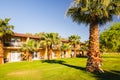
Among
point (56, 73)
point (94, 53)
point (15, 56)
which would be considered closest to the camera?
point (56, 73)

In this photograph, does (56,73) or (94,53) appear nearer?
(56,73)

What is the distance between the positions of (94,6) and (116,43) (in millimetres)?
37377

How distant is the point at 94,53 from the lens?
22188 millimetres

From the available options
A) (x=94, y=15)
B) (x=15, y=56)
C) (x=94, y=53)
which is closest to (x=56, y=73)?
(x=94, y=53)

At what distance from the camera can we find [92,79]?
17.6 metres

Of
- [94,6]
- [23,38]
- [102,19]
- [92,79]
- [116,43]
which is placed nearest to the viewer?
[92,79]

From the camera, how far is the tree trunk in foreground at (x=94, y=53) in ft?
71.8

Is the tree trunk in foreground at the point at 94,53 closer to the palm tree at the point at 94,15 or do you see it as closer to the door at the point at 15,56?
the palm tree at the point at 94,15

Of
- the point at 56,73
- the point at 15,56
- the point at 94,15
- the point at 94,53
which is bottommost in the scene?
the point at 56,73

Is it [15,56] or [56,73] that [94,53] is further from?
[15,56]

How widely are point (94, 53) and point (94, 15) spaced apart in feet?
14.0

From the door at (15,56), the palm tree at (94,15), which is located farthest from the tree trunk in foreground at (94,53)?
the door at (15,56)

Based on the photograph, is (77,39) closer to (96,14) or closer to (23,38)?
(23,38)

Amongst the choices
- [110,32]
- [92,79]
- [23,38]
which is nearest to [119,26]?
[110,32]
